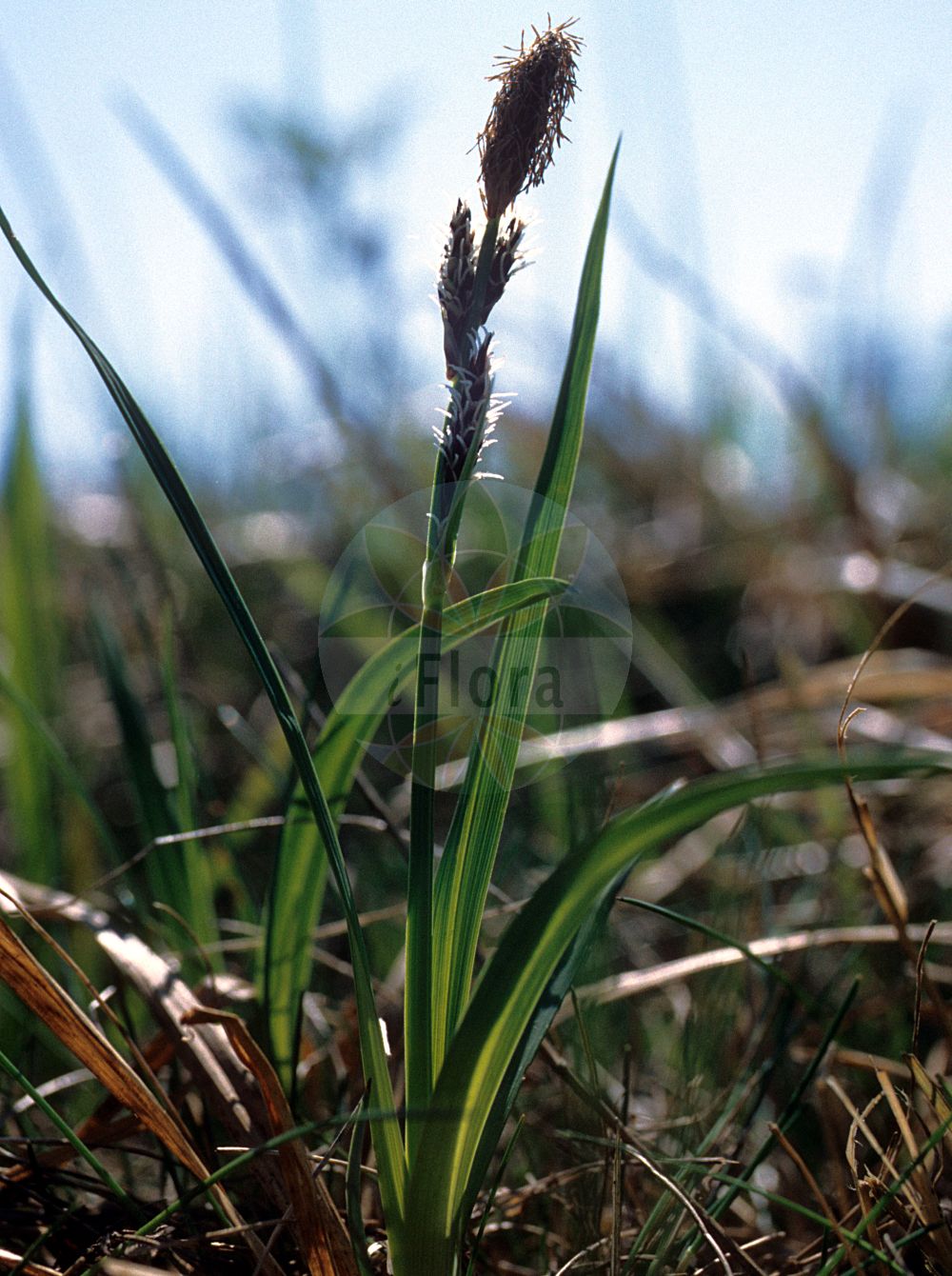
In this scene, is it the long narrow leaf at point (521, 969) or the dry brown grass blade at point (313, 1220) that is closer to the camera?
the long narrow leaf at point (521, 969)

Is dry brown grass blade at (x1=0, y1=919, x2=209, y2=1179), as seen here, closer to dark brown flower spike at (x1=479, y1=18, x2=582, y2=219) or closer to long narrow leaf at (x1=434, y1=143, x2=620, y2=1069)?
long narrow leaf at (x1=434, y1=143, x2=620, y2=1069)

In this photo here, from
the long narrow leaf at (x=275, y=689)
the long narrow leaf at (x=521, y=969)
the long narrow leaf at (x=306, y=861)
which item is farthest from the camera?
the long narrow leaf at (x=306, y=861)

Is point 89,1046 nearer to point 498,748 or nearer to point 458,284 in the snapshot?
point 498,748

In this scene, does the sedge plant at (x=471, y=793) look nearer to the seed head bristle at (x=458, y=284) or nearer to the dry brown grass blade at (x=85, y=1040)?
the seed head bristle at (x=458, y=284)

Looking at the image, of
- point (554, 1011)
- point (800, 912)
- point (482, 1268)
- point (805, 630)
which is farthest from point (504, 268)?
point (805, 630)

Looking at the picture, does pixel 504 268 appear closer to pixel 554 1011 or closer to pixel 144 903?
pixel 554 1011

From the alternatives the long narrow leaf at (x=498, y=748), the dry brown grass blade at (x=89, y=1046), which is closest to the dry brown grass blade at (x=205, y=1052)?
the dry brown grass blade at (x=89, y=1046)

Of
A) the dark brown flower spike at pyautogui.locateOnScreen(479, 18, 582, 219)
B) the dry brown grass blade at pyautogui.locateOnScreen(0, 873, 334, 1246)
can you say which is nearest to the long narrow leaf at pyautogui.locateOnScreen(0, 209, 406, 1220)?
the dry brown grass blade at pyautogui.locateOnScreen(0, 873, 334, 1246)
